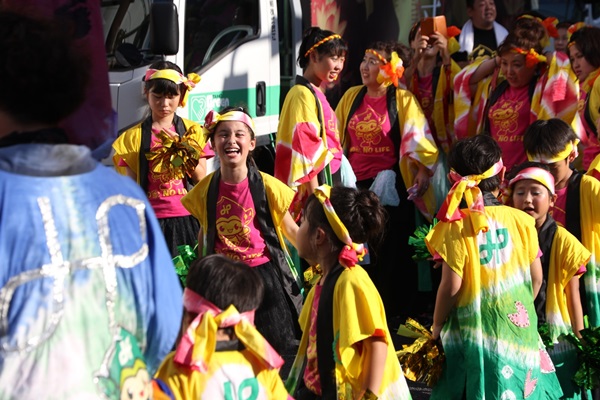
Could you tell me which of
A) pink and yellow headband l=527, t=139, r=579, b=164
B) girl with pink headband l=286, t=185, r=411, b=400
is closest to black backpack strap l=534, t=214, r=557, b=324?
pink and yellow headband l=527, t=139, r=579, b=164

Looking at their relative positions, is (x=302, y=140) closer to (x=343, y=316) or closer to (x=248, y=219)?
(x=248, y=219)

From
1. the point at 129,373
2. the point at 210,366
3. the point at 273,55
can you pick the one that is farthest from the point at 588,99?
the point at 129,373

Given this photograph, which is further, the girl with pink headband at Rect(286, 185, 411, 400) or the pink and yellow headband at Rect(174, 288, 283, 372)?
the girl with pink headband at Rect(286, 185, 411, 400)

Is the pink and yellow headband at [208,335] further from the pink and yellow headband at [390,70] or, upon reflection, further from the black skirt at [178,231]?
the pink and yellow headband at [390,70]

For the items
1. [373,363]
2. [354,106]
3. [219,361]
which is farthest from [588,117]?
[219,361]

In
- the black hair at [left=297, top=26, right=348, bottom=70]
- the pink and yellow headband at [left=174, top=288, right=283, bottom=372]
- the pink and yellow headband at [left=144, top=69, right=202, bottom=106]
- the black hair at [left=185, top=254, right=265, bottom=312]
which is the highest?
the black hair at [left=297, top=26, right=348, bottom=70]

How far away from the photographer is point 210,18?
812cm

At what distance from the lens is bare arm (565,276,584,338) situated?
516cm

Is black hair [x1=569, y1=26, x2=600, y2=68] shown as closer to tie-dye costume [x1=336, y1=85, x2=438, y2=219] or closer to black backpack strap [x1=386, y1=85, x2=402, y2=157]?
tie-dye costume [x1=336, y1=85, x2=438, y2=219]

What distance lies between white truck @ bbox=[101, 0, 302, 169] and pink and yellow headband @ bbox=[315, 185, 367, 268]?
2.91 m

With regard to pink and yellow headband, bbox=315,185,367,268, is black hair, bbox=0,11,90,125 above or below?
above

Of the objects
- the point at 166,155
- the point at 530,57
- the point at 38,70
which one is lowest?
the point at 166,155

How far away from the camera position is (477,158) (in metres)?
4.88

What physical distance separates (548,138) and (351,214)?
1828 millimetres
